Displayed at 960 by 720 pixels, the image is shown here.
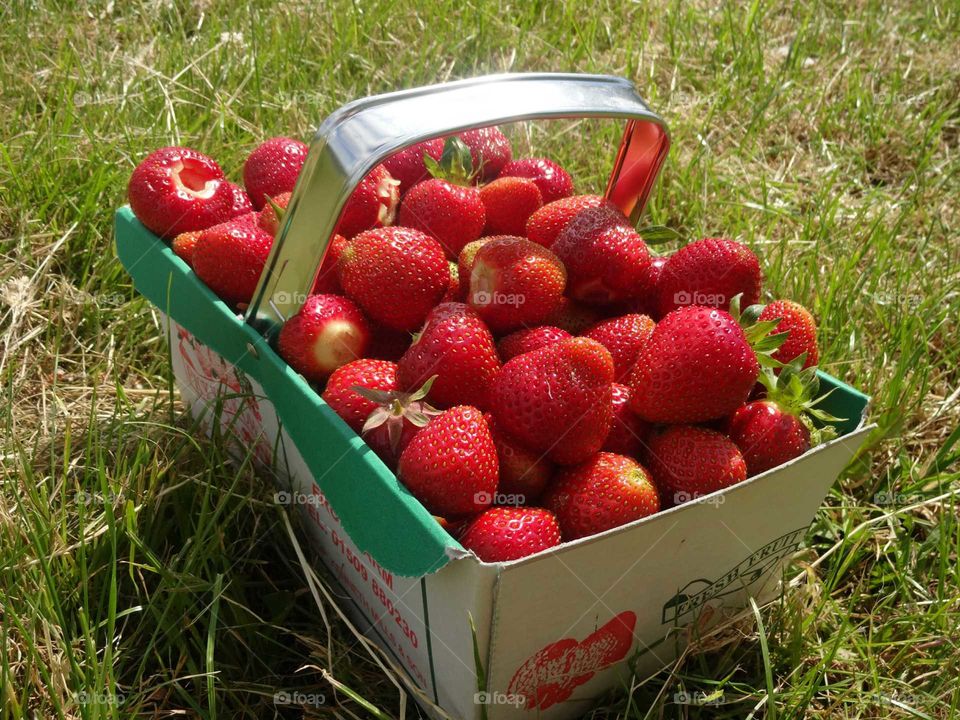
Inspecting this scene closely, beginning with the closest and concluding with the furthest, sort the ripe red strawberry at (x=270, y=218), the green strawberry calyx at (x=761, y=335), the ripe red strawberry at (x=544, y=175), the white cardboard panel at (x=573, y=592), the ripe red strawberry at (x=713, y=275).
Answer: the white cardboard panel at (x=573, y=592) → the green strawberry calyx at (x=761, y=335) → the ripe red strawberry at (x=713, y=275) → the ripe red strawberry at (x=270, y=218) → the ripe red strawberry at (x=544, y=175)

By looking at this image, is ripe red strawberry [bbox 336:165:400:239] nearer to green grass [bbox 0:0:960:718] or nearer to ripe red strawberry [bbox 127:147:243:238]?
ripe red strawberry [bbox 127:147:243:238]

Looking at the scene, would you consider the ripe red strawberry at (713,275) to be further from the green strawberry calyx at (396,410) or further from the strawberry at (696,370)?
the green strawberry calyx at (396,410)

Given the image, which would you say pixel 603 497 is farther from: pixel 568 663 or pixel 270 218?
pixel 270 218

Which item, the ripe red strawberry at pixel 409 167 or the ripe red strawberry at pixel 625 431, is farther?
the ripe red strawberry at pixel 409 167

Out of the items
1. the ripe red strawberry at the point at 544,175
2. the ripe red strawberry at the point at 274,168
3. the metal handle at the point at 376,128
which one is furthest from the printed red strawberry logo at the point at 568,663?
the ripe red strawberry at the point at 274,168

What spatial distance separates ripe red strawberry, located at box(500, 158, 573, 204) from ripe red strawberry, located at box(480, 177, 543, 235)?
104 millimetres

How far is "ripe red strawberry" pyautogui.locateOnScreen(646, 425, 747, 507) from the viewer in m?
1.18

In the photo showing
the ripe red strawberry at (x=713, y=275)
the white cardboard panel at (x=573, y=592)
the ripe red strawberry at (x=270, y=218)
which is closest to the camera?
the white cardboard panel at (x=573, y=592)

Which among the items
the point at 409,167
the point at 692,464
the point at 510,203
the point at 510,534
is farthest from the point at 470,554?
the point at 409,167

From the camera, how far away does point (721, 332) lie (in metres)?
1.20

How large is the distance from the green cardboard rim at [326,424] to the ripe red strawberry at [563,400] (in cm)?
19

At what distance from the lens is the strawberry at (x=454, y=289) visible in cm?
145

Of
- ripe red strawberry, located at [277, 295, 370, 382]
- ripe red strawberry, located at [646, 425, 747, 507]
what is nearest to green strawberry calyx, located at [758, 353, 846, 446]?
ripe red strawberry, located at [646, 425, 747, 507]

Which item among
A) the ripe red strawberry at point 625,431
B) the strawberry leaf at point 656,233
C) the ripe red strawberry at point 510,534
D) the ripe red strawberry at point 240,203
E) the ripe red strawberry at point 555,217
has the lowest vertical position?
the ripe red strawberry at point 510,534
